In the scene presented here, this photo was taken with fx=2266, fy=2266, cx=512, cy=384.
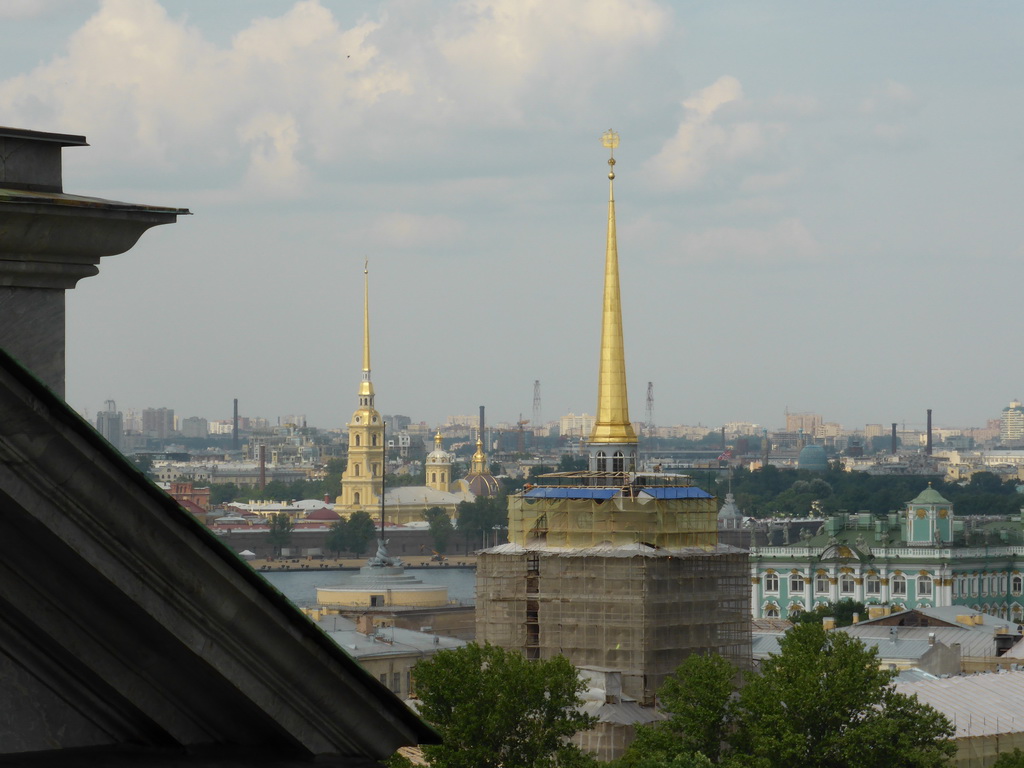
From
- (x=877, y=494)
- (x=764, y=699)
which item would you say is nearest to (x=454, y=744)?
(x=764, y=699)

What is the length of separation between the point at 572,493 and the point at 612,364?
29.2ft

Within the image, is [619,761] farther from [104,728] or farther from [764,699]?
[104,728]

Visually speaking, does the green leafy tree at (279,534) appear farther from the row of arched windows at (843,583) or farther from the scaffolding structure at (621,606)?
the scaffolding structure at (621,606)

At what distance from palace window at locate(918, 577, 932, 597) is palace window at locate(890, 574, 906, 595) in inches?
24.6

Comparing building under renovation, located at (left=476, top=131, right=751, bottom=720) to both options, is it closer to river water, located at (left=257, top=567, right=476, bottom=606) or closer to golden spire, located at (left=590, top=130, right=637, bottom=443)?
→ golden spire, located at (left=590, top=130, right=637, bottom=443)

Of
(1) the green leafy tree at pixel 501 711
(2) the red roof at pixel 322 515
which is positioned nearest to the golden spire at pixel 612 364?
(1) the green leafy tree at pixel 501 711

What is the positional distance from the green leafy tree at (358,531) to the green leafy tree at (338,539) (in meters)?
0.25

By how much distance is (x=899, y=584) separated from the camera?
78.9 m

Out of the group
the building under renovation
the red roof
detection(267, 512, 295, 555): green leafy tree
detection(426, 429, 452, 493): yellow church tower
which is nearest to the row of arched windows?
the building under renovation

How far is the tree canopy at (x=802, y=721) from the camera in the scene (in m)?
26.9

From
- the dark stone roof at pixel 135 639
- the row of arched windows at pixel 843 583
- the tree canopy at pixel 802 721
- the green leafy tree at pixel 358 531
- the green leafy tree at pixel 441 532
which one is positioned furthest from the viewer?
the green leafy tree at pixel 441 532

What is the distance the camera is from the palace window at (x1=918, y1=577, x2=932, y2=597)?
257 feet

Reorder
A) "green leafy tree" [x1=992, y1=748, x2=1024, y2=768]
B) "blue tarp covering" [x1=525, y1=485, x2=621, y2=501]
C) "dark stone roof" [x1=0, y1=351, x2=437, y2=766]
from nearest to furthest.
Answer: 1. "dark stone roof" [x1=0, y1=351, x2=437, y2=766]
2. "green leafy tree" [x1=992, y1=748, x2=1024, y2=768]
3. "blue tarp covering" [x1=525, y1=485, x2=621, y2=501]

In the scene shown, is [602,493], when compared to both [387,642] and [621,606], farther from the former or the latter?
[387,642]
